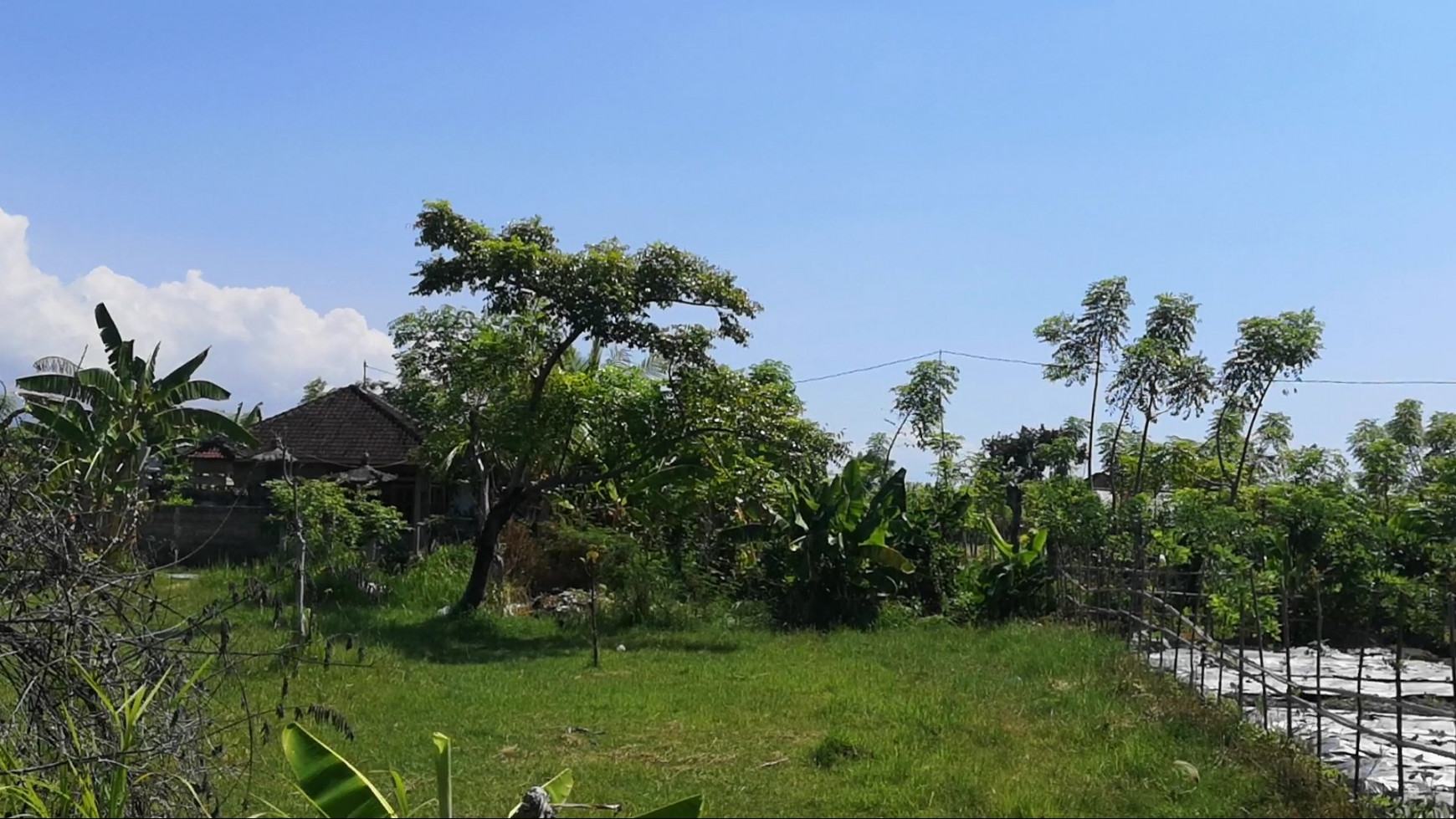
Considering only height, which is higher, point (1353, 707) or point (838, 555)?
point (838, 555)

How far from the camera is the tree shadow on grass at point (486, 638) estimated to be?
1263 centimetres

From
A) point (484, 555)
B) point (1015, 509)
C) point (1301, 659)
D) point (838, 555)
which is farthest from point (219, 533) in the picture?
point (1301, 659)

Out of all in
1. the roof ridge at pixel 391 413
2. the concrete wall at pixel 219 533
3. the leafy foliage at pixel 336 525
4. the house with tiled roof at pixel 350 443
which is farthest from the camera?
the roof ridge at pixel 391 413

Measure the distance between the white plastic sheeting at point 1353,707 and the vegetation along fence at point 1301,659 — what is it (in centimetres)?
1

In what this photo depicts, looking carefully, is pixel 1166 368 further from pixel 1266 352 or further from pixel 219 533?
pixel 219 533

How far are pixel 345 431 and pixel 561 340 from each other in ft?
43.8

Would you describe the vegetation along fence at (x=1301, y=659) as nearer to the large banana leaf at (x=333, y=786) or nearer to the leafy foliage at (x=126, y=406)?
the large banana leaf at (x=333, y=786)

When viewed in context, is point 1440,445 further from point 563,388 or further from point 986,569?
point 563,388

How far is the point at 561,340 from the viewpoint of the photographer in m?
14.8

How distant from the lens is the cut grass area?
650 centimetres

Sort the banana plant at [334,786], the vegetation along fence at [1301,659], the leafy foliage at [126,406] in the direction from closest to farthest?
the banana plant at [334,786] → the vegetation along fence at [1301,659] → the leafy foliage at [126,406]

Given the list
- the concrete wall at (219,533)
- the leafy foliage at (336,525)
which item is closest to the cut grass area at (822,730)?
the leafy foliage at (336,525)

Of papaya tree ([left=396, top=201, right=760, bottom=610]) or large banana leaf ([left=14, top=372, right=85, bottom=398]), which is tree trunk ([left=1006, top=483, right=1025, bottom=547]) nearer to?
papaya tree ([left=396, top=201, right=760, bottom=610])

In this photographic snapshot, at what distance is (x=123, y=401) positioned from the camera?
615 inches
